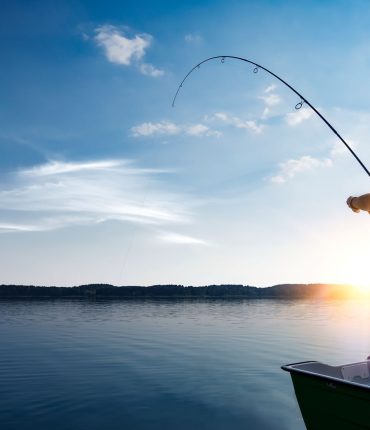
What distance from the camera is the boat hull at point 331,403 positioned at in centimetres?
664

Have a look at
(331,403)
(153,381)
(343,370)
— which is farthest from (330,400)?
(153,381)

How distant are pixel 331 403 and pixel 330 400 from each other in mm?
57

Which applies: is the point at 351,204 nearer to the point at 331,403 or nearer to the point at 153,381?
the point at 331,403


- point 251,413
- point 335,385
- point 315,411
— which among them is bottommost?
point 251,413

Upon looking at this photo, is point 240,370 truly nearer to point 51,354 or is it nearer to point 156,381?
point 156,381

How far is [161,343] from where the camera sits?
2597 centimetres

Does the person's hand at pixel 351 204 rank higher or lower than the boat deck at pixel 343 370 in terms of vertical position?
higher

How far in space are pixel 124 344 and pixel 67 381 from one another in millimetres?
10471

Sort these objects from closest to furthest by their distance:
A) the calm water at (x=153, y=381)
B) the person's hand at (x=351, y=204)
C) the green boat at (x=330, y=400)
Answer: the green boat at (x=330, y=400) < the person's hand at (x=351, y=204) < the calm water at (x=153, y=381)

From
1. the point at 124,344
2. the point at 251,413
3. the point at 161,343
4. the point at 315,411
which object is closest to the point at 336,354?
the point at 161,343

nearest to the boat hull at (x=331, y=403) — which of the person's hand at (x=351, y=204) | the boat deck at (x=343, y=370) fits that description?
the boat deck at (x=343, y=370)

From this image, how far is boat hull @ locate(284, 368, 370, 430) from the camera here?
261 inches

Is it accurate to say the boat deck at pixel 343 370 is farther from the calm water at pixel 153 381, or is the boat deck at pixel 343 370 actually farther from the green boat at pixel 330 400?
the calm water at pixel 153 381

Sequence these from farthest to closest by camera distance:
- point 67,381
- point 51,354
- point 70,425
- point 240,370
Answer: point 51,354 < point 240,370 < point 67,381 < point 70,425
